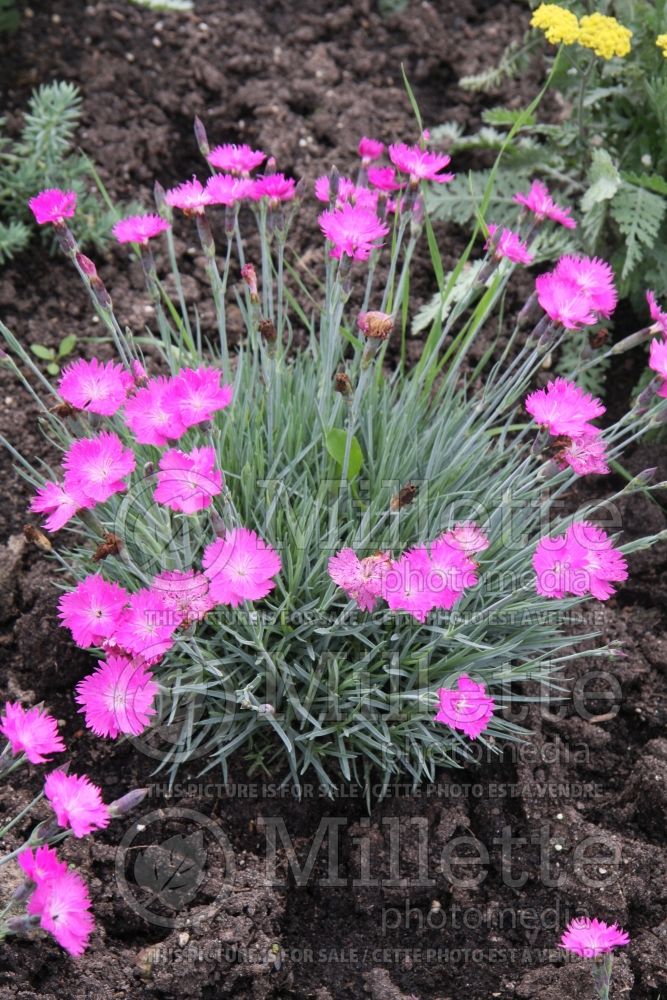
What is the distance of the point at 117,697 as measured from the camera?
1.68 meters

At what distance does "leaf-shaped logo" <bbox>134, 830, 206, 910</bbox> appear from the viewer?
1.85 meters

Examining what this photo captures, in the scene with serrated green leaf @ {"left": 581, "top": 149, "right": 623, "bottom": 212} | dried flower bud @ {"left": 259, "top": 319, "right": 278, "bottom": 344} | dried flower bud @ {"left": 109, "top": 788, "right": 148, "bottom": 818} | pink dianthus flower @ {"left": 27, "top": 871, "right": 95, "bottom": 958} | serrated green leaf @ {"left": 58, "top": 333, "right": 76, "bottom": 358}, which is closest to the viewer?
pink dianthus flower @ {"left": 27, "top": 871, "right": 95, "bottom": 958}

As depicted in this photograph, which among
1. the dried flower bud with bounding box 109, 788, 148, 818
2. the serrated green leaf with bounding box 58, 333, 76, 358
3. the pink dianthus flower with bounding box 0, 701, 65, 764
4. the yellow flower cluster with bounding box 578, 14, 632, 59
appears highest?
the yellow flower cluster with bounding box 578, 14, 632, 59

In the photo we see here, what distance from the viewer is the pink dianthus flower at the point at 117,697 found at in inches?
65.6

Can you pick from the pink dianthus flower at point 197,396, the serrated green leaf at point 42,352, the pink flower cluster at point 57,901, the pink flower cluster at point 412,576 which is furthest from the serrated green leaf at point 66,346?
the pink flower cluster at point 57,901

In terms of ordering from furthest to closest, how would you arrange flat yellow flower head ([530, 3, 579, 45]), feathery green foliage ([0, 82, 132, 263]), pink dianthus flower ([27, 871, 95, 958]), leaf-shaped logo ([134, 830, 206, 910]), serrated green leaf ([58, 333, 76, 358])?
1. feathery green foliage ([0, 82, 132, 263])
2. serrated green leaf ([58, 333, 76, 358])
3. flat yellow flower head ([530, 3, 579, 45])
4. leaf-shaped logo ([134, 830, 206, 910])
5. pink dianthus flower ([27, 871, 95, 958])

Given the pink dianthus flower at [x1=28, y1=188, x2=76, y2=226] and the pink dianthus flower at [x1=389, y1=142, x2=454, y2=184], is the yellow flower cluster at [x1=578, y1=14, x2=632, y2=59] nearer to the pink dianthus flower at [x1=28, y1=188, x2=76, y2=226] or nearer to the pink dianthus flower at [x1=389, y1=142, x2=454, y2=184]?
the pink dianthus flower at [x1=389, y1=142, x2=454, y2=184]

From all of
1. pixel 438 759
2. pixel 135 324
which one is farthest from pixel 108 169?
pixel 438 759

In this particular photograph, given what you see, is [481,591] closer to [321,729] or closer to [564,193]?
[321,729]

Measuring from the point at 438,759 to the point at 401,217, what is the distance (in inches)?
43.1

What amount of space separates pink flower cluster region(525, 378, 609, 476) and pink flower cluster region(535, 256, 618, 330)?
0.14 meters

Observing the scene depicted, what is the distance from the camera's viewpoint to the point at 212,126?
3.36 m

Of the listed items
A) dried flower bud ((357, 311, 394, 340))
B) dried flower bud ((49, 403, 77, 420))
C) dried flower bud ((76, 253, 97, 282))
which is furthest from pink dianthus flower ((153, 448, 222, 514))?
dried flower bud ((76, 253, 97, 282))

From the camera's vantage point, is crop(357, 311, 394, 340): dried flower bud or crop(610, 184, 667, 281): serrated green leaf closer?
crop(357, 311, 394, 340): dried flower bud
